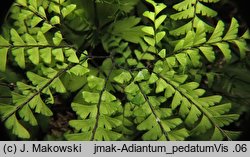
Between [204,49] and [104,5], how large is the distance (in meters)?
0.36

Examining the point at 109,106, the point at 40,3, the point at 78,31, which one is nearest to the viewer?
the point at 109,106

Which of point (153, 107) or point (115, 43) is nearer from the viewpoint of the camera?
point (153, 107)

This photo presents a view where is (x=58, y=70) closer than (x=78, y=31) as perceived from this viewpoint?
Yes

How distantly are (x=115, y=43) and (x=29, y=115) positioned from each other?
0.37 metres

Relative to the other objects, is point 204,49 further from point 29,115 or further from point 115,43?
point 29,115

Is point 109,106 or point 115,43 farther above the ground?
point 115,43

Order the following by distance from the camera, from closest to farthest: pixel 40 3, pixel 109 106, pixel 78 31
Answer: pixel 109 106 → pixel 40 3 → pixel 78 31

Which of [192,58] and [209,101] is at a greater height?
[192,58]

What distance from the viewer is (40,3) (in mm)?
989

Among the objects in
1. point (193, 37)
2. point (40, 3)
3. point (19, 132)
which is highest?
point (40, 3)

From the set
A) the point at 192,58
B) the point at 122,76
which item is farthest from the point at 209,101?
the point at 122,76

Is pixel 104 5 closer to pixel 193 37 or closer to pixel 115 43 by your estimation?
pixel 115 43

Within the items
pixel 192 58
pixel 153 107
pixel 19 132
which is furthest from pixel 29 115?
pixel 192 58

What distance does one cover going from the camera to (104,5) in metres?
1.05
